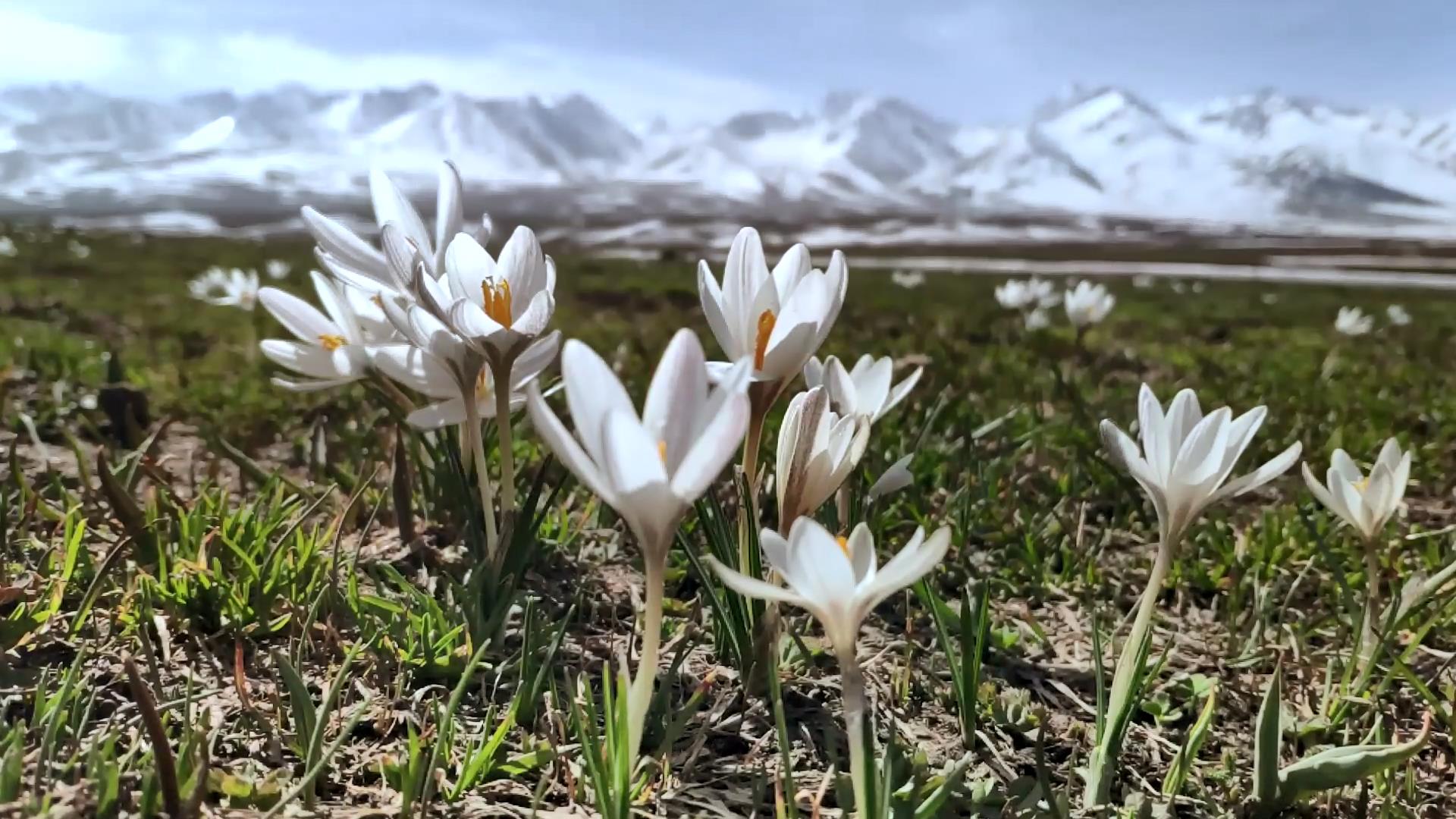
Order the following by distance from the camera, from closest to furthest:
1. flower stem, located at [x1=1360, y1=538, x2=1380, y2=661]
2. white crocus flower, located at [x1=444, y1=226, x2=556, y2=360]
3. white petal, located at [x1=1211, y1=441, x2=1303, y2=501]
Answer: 1. white petal, located at [x1=1211, y1=441, x2=1303, y2=501]
2. white crocus flower, located at [x1=444, y1=226, x2=556, y2=360]
3. flower stem, located at [x1=1360, y1=538, x2=1380, y2=661]

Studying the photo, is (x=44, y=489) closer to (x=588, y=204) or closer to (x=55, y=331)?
(x=55, y=331)

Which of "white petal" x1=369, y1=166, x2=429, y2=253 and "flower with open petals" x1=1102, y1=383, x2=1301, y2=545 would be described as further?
"white petal" x1=369, y1=166, x2=429, y2=253

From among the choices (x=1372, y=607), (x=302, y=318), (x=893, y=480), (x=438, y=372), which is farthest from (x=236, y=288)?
(x=1372, y=607)

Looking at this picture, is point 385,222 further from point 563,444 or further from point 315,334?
point 563,444

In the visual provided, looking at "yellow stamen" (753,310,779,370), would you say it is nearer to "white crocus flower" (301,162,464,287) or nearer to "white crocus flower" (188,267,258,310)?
"white crocus flower" (301,162,464,287)

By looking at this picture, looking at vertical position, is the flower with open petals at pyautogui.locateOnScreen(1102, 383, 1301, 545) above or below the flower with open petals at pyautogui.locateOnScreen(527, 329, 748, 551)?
below

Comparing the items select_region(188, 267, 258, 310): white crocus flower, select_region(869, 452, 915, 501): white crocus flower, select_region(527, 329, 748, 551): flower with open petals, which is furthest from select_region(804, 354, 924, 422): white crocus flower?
select_region(188, 267, 258, 310): white crocus flower

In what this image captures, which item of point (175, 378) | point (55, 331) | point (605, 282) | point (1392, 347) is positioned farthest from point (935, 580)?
point (605, 282)
